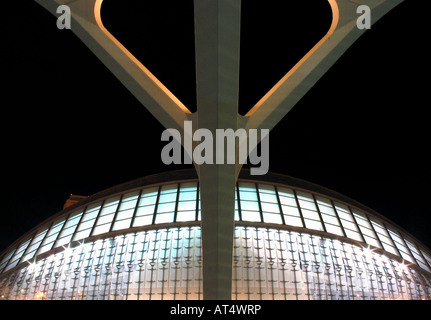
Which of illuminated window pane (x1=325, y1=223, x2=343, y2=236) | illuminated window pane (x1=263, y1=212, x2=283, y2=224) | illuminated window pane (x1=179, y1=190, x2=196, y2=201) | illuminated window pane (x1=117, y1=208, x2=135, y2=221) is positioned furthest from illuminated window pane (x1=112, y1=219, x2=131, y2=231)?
illuminated window pane (x1=325, y1=223, x2=343, y2=236)

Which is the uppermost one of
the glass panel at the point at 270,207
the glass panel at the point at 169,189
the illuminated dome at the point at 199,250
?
the glass panel at the point at 169,189

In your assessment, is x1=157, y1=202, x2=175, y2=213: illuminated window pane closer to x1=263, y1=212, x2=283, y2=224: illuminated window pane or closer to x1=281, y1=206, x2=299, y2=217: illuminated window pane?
x1=263, y1=212, x2=283, y2=224: illuminated window pane

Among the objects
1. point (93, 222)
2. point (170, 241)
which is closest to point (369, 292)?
point (170, 241)

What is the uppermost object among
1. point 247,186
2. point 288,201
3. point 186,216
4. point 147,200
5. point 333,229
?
point 247,186

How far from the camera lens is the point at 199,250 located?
19375 millimetres

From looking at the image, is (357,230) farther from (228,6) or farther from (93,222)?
(228,6)

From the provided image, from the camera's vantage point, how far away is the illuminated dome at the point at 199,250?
1827 centimetres

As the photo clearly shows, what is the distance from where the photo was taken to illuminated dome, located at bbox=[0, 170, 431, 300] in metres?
18.3

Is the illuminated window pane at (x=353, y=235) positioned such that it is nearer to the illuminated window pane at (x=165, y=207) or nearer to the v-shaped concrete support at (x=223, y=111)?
the illuminated window pane at (x=165, y=207)

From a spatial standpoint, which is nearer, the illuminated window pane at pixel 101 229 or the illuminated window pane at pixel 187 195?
the illuminated window pane at pixel 101 229

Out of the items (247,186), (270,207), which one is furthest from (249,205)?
(247,186)

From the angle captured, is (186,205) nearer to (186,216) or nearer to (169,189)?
(186,216)

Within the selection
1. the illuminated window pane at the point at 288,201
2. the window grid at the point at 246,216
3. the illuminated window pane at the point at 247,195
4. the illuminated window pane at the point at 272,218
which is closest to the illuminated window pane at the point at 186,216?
the window grid at the point at 246,216
